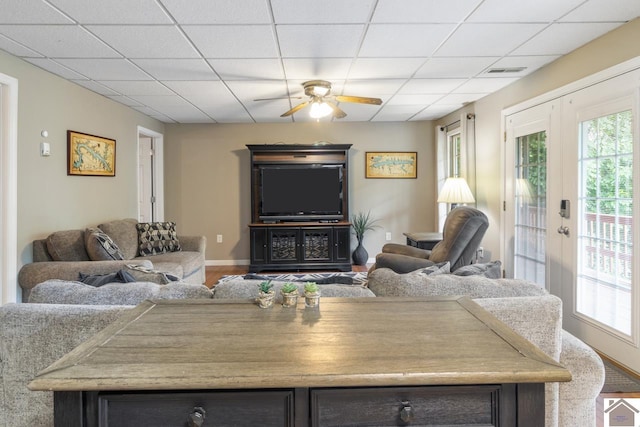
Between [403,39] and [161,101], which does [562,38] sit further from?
[161,101]

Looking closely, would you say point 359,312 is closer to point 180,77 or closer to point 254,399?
point 254,399

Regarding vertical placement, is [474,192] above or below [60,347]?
above

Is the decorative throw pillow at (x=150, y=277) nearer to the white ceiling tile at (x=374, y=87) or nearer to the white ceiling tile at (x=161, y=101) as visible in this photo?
the white ceiling tile at (x=374, y=87)

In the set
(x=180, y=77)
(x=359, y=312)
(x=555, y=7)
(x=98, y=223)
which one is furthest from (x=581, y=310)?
(x=98, y=223)

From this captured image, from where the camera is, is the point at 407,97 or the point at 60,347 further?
the point at 407,97

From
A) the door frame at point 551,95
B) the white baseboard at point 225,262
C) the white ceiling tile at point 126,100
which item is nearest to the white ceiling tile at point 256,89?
the white ceiling tile at point 126,100

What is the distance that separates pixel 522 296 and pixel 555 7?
1896 millimetres

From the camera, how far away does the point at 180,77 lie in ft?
12.6

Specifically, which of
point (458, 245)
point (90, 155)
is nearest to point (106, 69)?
point (90, 155)

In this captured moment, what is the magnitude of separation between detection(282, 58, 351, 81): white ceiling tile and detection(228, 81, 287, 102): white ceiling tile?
345 millimetres

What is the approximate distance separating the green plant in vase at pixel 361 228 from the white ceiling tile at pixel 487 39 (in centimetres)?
343

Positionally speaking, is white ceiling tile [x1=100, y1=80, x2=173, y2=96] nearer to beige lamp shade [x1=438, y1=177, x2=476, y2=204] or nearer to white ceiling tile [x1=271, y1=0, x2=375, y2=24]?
white ceiling tile [x1=271, y1=0, x2=375, y2=24]

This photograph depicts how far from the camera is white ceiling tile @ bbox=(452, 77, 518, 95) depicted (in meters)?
4.08

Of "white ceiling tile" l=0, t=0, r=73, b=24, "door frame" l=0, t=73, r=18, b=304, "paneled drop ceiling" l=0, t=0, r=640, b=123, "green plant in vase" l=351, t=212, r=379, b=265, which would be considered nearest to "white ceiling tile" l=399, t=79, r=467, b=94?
"paneled drop ceiling" l=0, t=0, r=640, b=123
